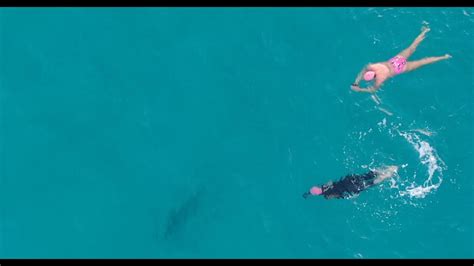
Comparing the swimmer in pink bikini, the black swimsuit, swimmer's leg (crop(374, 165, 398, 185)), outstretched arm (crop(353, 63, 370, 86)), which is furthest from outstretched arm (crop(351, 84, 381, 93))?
the black swimsuit

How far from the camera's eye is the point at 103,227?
51875 millimetres

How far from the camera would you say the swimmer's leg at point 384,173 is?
50562 mm

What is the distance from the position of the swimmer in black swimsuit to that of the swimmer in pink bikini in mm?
6396

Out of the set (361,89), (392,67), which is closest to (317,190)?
(361,89)

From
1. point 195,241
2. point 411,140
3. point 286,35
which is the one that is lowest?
point 195,241

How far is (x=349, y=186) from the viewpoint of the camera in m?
50.5

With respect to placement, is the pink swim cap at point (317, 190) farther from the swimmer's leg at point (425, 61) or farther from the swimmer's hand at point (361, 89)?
the swimmer's leg at point (425, 61)

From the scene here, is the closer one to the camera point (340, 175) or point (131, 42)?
point (340, 175)

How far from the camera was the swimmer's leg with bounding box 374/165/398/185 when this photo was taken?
166 ft

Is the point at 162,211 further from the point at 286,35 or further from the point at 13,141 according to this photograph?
the point at 286,35

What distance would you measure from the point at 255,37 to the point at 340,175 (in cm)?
1312

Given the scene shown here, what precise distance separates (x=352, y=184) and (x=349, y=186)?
0.27 metres
